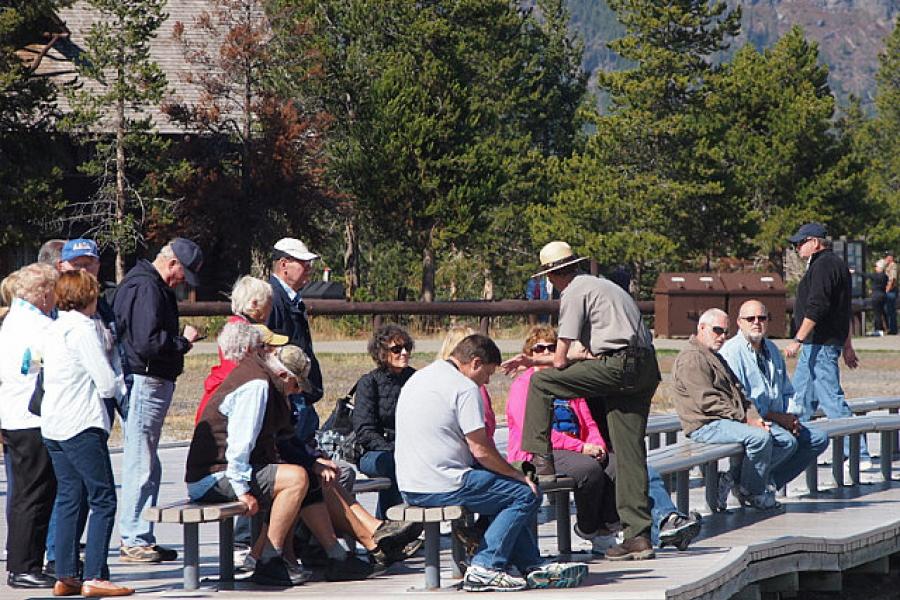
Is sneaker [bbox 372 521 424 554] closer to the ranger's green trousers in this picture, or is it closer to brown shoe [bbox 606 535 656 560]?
the ranger's green trousers

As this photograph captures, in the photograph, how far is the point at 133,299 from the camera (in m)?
8.87

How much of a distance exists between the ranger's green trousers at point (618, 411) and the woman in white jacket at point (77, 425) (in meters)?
2.18

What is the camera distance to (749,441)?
10.5 m

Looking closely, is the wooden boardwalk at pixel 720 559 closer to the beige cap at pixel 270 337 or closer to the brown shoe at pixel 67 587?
the brown shoe at pixel 67 587

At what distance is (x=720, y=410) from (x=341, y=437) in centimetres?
253

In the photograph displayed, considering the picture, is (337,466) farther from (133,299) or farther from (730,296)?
(730,296)

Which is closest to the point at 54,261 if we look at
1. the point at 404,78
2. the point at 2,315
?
the point at 2,315

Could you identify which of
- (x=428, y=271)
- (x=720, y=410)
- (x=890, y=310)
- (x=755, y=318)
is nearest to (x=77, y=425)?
(x=720, y=410)

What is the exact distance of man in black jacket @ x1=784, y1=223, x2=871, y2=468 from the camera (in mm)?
12203

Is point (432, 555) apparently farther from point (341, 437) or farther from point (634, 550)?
point (341, 437)

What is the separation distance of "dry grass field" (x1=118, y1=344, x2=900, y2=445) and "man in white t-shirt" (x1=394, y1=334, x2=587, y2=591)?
27.2ft

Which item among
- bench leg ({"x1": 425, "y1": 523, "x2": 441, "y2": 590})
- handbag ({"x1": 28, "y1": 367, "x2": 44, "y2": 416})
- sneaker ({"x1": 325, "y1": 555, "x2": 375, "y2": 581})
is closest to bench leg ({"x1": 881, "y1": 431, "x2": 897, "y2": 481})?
sneaker ({"x1": 325, "y1": 555, "x2": 375, "y2": 581})

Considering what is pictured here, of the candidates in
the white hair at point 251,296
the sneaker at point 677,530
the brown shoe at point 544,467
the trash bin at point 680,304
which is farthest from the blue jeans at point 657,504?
the trash bin at point 680,304

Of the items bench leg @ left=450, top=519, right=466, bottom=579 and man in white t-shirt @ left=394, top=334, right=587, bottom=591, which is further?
bench leg @ left=450, top=519, right=466, bottom=579
